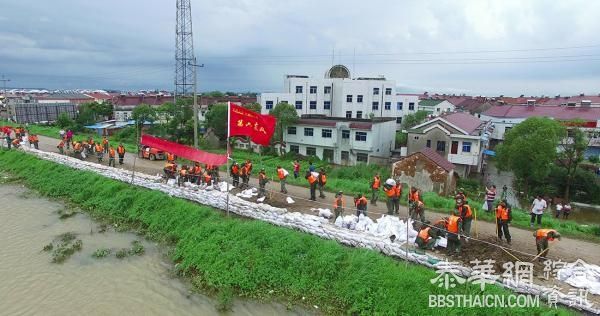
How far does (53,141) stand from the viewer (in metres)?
35.6

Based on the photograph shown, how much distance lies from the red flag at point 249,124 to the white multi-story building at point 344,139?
2285cm

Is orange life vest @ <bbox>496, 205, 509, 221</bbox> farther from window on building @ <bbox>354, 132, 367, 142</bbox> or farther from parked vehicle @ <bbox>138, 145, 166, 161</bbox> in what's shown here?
window on building @ <bbox>354, 132, 367, 142</bbox>

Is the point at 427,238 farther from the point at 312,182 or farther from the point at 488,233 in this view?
the point at 312,182

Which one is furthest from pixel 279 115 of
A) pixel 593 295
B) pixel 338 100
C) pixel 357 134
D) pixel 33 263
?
pixel 593 295

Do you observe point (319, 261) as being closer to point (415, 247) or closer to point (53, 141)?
point (415, 247)

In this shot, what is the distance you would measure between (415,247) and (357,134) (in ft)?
81.3

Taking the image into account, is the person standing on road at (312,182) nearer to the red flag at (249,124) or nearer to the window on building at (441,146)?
the red flag at (249,124)

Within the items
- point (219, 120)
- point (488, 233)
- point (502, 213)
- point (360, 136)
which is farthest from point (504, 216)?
point (219, 120)

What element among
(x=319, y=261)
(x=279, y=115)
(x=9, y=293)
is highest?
(x=279, y=115)

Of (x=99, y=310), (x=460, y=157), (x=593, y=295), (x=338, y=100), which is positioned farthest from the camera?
(x=338, y=100)

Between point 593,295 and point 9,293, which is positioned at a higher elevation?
point 593,295

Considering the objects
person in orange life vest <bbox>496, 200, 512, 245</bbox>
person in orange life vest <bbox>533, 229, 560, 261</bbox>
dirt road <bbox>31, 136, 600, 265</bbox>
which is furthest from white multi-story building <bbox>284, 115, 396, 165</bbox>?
person in orange life vest <bbox>533, 229, 560, 261</bbox>

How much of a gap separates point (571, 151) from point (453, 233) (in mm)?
24007

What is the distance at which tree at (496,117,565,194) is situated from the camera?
85.8ft
